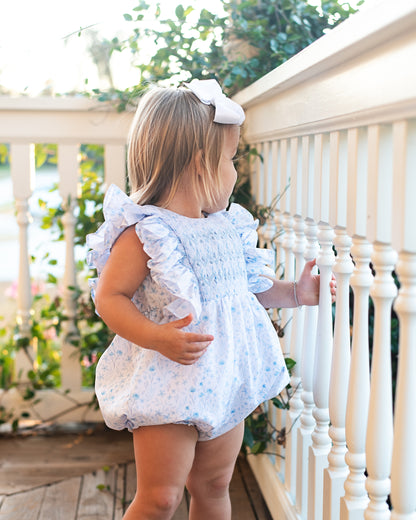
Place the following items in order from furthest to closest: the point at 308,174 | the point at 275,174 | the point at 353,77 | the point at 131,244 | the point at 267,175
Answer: the point at 267,175 < the point at 275,174 < the point at 308,174 < the point at 131,244 < the point at 353,77

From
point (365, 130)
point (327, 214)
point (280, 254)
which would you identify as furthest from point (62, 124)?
point (365, 130)

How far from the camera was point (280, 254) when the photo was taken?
173cm

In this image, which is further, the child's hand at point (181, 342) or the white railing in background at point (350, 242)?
the child's hand at point (181, 342)

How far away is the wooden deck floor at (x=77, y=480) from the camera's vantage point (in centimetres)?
182

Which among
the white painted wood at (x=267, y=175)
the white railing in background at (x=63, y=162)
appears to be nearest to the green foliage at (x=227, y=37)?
the white railing in background at (x=63, y=162)

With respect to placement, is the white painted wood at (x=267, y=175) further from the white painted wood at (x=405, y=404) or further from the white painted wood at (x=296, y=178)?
the white painted wood at (x=405, y=404)

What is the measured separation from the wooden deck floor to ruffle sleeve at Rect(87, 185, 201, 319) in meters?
0.84

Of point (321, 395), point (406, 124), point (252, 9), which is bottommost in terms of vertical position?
point (321, 395)

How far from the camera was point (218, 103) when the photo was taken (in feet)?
4.17

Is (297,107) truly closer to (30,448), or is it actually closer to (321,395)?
(321,395)

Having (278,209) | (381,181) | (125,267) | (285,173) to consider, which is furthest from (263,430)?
(381,181)

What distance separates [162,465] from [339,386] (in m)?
0.36

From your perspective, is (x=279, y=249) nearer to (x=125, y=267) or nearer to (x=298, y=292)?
(x=298, y=292)

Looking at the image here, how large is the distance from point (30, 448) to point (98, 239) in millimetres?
1267
